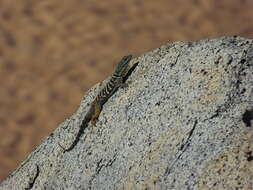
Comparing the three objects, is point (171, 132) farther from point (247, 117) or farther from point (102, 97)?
point (102, 97)

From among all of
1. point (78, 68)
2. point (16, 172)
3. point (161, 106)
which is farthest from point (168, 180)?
point (78, 68)

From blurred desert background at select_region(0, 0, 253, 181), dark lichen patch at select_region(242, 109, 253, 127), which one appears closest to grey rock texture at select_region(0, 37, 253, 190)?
dark lichen patch at select_region(242, 109, 253, 127)

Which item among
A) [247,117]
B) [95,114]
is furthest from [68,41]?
[247,117]

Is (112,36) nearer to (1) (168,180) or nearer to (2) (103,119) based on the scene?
(2) (103,119)

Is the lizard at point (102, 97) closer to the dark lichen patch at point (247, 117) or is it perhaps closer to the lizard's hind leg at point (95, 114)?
the lizard's hind leg at point (95, 114)

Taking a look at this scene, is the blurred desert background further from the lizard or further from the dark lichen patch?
the dark lichen patch
